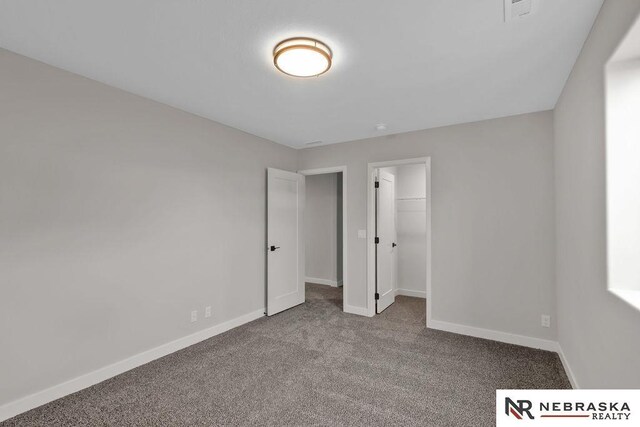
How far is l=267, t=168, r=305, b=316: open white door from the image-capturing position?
4.17m

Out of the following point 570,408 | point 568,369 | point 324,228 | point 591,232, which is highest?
point 591,232

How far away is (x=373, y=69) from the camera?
2.28 metres

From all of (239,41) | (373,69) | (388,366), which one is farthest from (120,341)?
(373,69)

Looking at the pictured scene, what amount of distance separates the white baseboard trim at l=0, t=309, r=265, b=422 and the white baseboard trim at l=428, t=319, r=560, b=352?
8.46ft

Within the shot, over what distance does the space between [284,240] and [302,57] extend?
283 centimetres

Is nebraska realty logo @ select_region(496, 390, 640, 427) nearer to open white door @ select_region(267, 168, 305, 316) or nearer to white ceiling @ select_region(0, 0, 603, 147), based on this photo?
white ceiling @ select_region(0, 0, 603, 147)

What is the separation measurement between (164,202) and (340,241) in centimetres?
382

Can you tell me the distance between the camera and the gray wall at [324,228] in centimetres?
613

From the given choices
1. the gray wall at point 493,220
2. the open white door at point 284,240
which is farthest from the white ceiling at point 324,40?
the open white door at point 284,240

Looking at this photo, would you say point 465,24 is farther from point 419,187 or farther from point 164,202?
point 419,187

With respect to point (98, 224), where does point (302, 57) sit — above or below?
above

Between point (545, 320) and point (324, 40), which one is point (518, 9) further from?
point (545, 320)

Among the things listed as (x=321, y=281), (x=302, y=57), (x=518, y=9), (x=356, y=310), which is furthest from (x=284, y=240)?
(x=518, y=9)

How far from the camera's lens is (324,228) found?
20.5 ft
